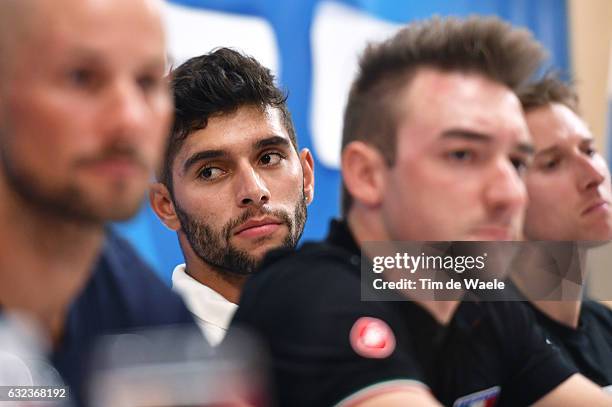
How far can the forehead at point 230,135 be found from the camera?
2.41 ft

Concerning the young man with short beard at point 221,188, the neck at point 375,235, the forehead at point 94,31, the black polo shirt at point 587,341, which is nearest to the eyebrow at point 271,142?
Answer: the young man with short beard at point 221,188

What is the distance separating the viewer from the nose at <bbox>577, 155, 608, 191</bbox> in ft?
2.79

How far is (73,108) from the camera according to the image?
52cm

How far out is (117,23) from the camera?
0.53 meters

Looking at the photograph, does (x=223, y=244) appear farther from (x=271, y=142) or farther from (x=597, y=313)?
(x=597, y=313)

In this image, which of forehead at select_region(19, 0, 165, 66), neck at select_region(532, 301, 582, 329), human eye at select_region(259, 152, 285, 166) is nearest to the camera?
forehead at select_region(19, 0, 165, 66)

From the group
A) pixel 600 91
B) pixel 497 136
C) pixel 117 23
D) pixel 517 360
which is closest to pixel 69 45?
pixel 117 23

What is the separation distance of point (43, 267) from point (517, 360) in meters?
0.46

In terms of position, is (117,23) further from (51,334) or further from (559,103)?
(559,103)

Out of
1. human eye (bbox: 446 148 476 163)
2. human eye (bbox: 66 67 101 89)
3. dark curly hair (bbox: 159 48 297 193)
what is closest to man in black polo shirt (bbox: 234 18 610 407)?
human eye (bbox: 446 148 476 163)

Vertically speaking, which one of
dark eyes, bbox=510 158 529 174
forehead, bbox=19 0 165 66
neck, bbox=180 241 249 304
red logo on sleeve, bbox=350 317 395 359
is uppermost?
forehead, bbox=19 0 165 66

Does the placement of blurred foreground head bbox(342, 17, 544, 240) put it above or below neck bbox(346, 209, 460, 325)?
above

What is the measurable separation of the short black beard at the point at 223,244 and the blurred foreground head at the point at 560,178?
272 millimetres

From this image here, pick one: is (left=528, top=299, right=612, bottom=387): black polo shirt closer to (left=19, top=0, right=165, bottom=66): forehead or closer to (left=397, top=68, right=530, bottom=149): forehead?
(left=397, top=68, right=530, bottom=149): forehead
